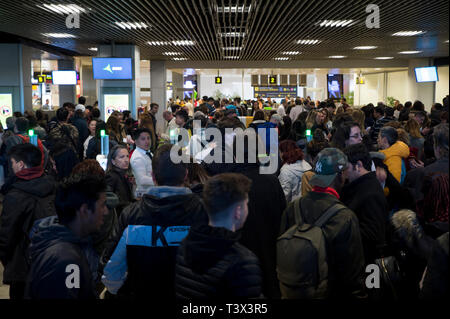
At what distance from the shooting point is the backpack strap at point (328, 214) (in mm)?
2855

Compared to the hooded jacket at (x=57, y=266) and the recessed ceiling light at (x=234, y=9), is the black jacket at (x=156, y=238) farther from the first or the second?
the recessed ceiling light at (x=234, y=9)

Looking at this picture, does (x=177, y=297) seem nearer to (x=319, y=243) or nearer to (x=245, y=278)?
(x=245, y=278)

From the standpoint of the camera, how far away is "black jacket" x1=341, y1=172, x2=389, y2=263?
10.8 feet

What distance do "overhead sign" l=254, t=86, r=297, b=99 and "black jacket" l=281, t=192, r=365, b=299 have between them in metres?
33.6

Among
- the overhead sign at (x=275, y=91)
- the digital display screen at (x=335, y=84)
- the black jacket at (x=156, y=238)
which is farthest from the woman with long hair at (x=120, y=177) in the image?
the overhead sign at (x=275, y=91)

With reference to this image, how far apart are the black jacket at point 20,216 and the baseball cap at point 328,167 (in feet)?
6.11

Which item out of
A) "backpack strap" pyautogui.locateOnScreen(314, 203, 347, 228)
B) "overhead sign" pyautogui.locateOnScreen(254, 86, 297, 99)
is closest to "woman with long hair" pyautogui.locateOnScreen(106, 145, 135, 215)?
"backpack strap" pyautogui.locateOnScreen(314, 203, 347, 228)

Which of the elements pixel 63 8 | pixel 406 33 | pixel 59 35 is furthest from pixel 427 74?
pixel 63 8

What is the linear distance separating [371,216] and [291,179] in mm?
1790

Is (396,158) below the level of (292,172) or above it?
above

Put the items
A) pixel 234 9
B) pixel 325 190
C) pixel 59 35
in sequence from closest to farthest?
pixel 325 190, pixel 234 9, pixel 59 35

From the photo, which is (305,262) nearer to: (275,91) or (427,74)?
(427,74)

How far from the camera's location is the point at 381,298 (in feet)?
10.4

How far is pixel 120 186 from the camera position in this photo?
15.6 ft
